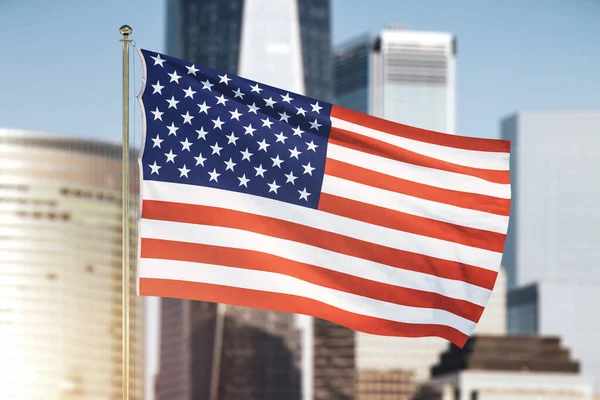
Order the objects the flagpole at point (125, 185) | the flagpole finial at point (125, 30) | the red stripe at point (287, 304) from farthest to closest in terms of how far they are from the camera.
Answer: the red stripe at point (287, 304), the flagpole finial at point (125, 30), the flagpole at point (125, 185)

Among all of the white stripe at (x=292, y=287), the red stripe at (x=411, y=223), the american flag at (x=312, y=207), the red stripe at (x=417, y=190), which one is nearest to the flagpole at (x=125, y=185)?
the american flag at (x=312, y=207)

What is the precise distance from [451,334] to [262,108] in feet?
14.6

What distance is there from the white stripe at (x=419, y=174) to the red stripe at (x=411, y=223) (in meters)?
0.57

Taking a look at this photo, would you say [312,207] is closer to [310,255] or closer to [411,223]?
[310,255]

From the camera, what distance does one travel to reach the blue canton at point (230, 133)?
20.8m

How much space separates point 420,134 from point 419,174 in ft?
2.01

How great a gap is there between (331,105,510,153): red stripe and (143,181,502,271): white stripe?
4.84ft

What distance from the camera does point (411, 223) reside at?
71.5ft

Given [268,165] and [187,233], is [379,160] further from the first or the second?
[187,233]

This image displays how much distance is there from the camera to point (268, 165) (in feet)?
69.7

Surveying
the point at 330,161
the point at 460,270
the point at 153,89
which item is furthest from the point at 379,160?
the point at 153,89

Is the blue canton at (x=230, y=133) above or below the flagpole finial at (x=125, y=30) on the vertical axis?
below

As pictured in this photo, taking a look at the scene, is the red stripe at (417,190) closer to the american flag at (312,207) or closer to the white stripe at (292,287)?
the american flag at (312,207)

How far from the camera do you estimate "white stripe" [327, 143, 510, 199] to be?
71.1 feet
